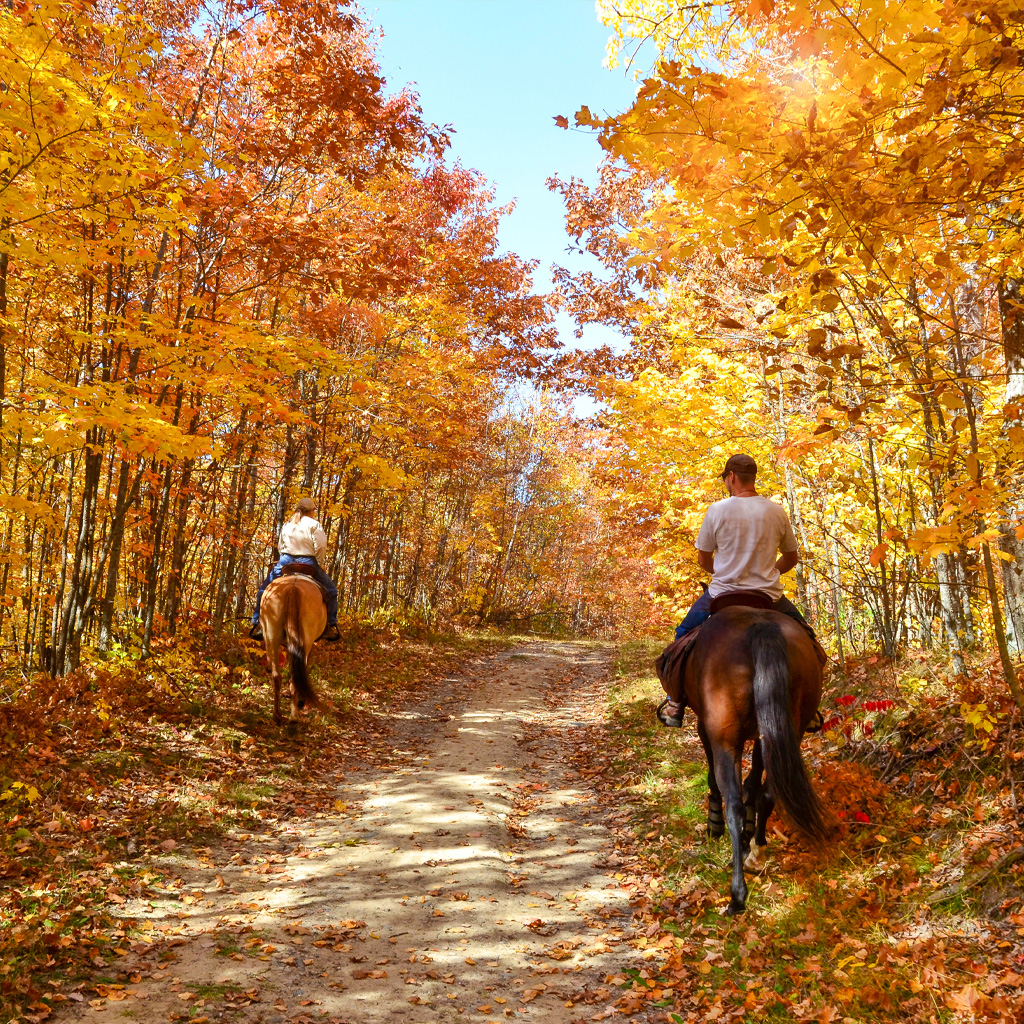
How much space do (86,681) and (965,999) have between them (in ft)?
28.0

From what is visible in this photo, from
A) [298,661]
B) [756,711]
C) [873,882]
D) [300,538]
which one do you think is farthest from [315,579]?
[873,882]

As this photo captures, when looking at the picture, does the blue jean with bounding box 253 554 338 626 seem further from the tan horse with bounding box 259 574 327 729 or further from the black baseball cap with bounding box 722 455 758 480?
the black baseball cap with bounding box 722 455 758 480

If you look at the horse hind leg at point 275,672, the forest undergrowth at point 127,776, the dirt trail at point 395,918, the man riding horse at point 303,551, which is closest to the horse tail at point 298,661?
the horse hind leg at point 275,672

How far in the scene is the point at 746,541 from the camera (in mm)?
5266

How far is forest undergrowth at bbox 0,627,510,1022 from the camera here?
4223 mm

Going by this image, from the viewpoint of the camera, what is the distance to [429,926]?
4.60 metres

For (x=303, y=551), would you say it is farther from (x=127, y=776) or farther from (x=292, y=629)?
(x=127, y=776)

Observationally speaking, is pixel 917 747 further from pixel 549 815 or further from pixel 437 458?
pixel 437 458

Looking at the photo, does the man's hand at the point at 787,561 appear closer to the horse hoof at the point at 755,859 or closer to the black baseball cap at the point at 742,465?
the black baseball cap at the point at 742,465

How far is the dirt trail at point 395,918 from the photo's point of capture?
373 centimetres

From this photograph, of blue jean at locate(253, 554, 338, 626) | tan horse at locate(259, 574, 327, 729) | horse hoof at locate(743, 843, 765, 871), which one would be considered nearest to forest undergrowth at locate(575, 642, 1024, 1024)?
horse hoof at locate(743, 843, 765, 871)

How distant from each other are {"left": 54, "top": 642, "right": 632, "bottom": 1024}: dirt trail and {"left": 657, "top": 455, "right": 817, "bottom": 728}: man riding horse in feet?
6.87

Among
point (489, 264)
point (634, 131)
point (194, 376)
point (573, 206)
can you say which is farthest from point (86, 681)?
point (573, 206)

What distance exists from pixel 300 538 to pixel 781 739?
7054mm
